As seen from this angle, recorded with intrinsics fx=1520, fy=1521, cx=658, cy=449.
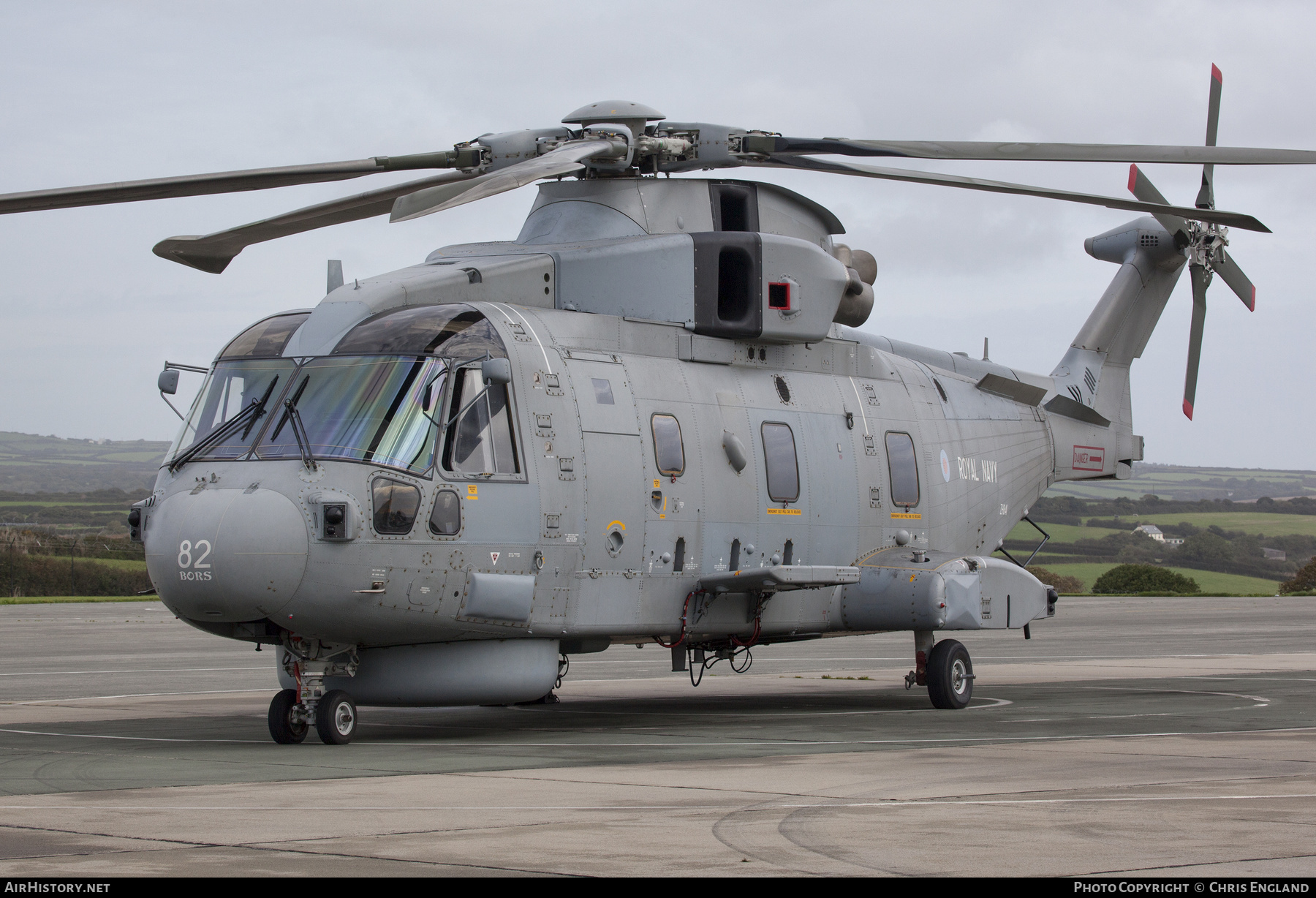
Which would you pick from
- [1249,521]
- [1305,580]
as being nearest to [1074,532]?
[1249,521]

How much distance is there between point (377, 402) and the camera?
12.7 metres

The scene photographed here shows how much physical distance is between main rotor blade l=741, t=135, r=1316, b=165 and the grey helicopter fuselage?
1.66m

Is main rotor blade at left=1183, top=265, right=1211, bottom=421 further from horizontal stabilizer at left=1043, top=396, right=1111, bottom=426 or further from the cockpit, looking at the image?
the cockpit

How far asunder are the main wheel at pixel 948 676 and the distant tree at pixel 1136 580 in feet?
137

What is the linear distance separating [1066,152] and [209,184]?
790cm

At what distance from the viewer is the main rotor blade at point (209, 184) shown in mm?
13031

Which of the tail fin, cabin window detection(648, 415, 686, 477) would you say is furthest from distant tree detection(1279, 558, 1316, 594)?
cabin window detection(648, 415, 686, 477)

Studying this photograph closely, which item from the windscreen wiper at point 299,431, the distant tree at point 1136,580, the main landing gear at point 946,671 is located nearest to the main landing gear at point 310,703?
the windscreen wiper at point 299,431

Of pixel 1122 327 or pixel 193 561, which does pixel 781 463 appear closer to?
pixel 193 561

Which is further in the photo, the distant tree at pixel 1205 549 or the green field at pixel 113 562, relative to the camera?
the distant tree at pixel 1205 549

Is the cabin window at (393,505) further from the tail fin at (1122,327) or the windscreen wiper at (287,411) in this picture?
the tail fin at (1122,327)

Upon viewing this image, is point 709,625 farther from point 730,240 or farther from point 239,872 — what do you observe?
point 239,872

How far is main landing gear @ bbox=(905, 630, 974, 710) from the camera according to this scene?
16.8 m

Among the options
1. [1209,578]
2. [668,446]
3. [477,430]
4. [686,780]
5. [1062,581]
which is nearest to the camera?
[686,780]
